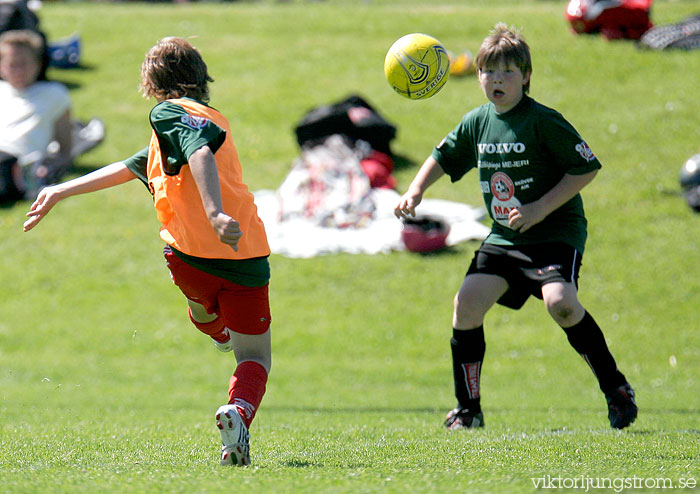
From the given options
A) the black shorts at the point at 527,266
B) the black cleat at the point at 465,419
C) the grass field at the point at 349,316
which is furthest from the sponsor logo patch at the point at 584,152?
the black cleat at the point at 465,419

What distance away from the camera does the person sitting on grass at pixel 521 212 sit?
16.3 feet

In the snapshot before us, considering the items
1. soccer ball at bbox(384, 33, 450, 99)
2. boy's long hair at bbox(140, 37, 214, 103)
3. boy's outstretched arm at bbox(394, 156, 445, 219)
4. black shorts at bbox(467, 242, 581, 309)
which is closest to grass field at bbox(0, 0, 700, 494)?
black shorts at bbox(467, 242, 581, 309)

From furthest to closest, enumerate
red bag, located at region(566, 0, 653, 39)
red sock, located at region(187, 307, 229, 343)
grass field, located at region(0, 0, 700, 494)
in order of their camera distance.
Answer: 1. red bag, located at region(566, 0, 653, 39)
2. red sock, located at region(187, 307, 229, 343)
3. grass field, located at region(0, 0, 700, 494)

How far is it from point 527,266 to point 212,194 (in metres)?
2.13

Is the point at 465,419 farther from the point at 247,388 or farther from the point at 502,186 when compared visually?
the point at 247,388

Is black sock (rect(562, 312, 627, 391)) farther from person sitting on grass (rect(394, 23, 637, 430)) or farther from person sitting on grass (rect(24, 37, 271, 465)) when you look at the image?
person sitting on grass (rect(24, 37, 271, 465))

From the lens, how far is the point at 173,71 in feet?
13.9

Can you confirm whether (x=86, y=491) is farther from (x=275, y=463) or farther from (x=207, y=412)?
(x=207, y=412)

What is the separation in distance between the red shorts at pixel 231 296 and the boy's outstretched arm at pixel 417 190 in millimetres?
1252

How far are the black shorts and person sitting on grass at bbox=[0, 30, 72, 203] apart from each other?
9.10m

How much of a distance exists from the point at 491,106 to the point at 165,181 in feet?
6.93

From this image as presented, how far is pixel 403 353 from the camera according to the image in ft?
31.8

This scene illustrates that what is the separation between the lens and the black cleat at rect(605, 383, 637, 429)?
516 cm

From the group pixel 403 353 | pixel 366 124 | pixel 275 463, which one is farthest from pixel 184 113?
pixel 366 124
